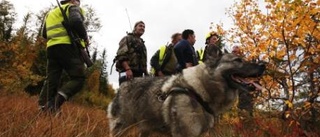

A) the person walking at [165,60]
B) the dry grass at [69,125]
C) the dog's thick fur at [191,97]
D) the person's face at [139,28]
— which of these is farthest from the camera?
the person walking at [165,60]

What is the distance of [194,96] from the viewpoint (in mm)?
4387

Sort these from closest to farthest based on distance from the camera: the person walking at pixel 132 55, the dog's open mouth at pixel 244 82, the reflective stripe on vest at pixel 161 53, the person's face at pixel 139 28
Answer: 1. the dog's open mouth at pixel 244 82
2. the person walking at pixel 132 55
3. the person's face at pixel 139 28
4. the reflective stripe on vest at pixel 161 53

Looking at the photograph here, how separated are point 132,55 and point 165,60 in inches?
50.2

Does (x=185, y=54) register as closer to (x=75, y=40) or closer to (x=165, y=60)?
(x=165, y=60)

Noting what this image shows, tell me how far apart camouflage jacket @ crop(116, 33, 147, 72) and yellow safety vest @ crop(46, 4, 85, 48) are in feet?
2.87

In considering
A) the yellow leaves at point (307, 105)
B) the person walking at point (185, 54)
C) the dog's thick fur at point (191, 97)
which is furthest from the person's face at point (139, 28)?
the yellow leaves at point (307, 105)

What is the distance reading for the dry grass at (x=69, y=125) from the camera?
2.68 m

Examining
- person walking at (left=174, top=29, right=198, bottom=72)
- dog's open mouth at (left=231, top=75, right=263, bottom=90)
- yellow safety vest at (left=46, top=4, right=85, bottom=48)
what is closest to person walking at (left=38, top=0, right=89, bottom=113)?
yellow safety vest at (left=46, top=4, right=85, bottom=48)

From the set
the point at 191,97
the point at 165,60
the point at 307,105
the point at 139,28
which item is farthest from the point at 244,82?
the point at 165,60

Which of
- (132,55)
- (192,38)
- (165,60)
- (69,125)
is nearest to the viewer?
(69,125)

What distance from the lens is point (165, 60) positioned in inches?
307

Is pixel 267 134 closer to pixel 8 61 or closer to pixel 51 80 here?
pixel 51 80

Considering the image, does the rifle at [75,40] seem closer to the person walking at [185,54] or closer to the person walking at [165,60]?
the person walking at [185,54]

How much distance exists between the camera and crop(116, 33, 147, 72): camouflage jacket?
6.55 metres
